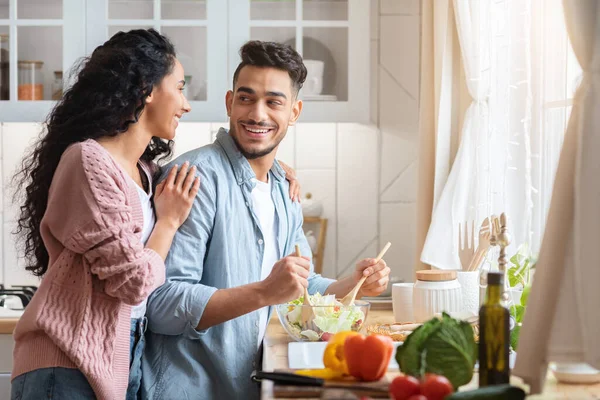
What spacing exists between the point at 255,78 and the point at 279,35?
108cm

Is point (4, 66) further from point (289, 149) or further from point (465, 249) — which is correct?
point (465, 249)

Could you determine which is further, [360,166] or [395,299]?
[360,166]

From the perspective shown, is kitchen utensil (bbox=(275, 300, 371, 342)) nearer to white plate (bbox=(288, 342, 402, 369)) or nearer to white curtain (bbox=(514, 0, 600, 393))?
white plate (bbox=(288, 342, 402, 369))

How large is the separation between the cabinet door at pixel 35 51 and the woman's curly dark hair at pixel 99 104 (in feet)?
4.25

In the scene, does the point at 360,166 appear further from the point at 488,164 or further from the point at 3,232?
the point at 3,232

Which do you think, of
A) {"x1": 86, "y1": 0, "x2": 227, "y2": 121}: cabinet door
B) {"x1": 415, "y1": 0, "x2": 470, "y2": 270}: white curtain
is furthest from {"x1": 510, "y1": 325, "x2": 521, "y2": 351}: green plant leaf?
{"x1": 86, "y1": 0, "x2": 227, "y2": 121}: cabinet door

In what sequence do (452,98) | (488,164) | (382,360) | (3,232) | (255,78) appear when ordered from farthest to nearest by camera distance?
(3,232) < (452,98) < (488,164) < (255,78) < (382,360)

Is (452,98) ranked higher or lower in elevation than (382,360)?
higher

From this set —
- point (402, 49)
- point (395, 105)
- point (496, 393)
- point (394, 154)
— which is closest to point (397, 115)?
point (395, 105)

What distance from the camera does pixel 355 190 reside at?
3.61 metres

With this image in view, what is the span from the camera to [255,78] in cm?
228

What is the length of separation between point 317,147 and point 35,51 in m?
1.22

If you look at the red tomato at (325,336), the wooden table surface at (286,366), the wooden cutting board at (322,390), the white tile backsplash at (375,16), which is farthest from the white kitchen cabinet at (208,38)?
the wooden cutting board at (322,390)

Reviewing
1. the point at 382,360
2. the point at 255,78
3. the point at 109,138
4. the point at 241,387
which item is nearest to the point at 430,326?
the point at 382,360
